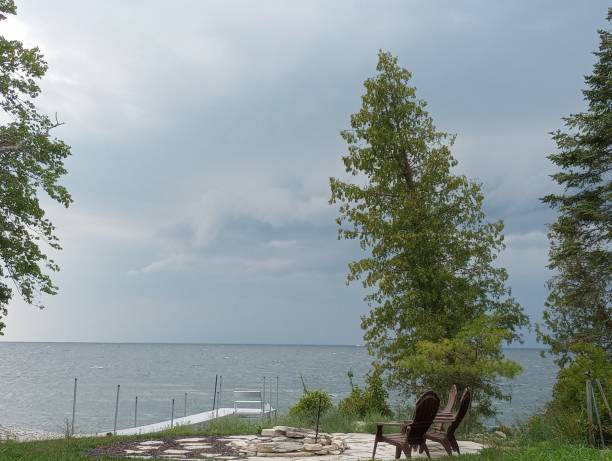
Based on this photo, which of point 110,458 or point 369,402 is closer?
point 110,458

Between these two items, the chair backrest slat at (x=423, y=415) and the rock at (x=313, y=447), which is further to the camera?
the rock at (x=313, y=447)

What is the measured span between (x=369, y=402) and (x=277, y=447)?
621 cm

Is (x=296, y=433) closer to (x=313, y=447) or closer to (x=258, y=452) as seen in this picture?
(x=313, y=447)

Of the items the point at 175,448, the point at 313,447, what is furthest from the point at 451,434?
the point at 175,448

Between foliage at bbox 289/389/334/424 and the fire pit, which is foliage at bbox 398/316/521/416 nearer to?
foliage at bbox 289/389/334/424

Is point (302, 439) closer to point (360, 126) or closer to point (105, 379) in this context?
point (360, 126)

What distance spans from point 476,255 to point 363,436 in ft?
Answer: 21.5

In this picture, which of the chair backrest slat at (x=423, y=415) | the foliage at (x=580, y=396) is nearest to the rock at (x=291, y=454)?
the chair backrest slat at (x=423, y=415)

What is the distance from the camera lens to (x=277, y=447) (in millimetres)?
10055

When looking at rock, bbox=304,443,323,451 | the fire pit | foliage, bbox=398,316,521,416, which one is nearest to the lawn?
the fire pit

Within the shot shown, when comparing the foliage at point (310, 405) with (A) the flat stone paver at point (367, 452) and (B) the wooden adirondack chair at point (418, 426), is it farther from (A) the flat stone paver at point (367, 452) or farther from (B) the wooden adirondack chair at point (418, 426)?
(B) the wooden adirondack chair at point (418, 426)

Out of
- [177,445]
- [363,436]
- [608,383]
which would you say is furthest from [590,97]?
[177,445]

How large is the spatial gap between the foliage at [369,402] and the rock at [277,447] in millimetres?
5632

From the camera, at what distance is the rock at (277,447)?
32.7 feet
